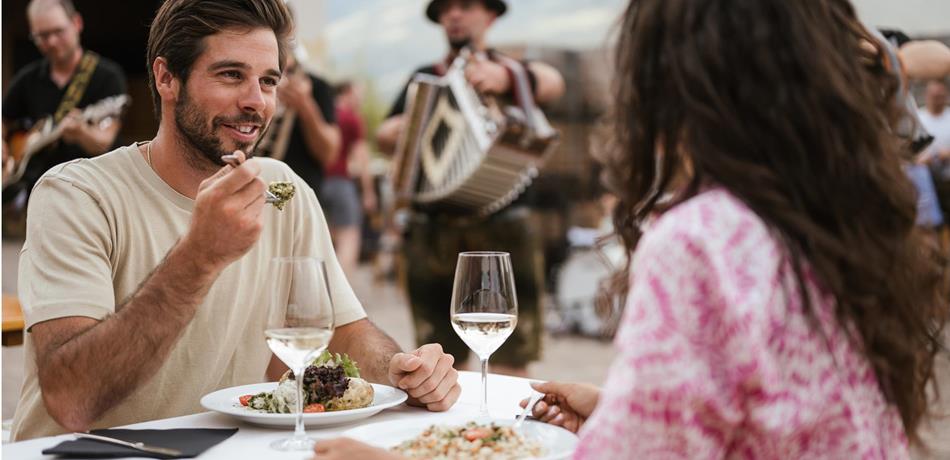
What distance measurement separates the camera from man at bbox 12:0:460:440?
5.41ft

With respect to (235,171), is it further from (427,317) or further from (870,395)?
(427,317)

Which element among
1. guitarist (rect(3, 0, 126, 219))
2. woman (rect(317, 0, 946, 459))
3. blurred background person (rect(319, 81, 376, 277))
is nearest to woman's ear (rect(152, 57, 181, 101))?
woman (rect(317, 0, 946, 459))

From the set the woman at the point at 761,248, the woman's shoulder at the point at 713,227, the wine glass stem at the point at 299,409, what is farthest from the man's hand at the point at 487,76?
the woman's shoulder at the point at 713,227

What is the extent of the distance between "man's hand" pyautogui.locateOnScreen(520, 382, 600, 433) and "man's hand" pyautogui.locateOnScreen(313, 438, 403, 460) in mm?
401

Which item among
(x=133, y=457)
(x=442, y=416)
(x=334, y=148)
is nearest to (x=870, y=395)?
(x=442, y=416)

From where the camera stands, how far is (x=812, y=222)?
39.9 inches

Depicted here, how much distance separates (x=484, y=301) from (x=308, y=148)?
360 centimetres

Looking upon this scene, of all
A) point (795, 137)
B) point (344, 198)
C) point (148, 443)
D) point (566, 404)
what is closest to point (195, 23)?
point (148, 443)

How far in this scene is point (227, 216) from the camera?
1.59 metres

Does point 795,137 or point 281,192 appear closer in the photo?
point 795,137

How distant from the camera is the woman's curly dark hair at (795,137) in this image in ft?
3.33

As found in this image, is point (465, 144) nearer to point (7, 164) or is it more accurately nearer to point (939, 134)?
point (7, 164)

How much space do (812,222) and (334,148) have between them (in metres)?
4.20

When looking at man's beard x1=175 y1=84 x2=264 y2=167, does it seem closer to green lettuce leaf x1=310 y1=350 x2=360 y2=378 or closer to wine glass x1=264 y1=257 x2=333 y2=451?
green lettuce leaf x1=310 y1=350 x2=360 y2=378
